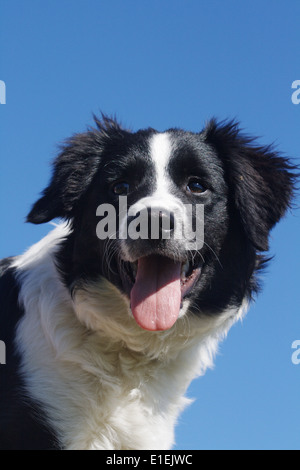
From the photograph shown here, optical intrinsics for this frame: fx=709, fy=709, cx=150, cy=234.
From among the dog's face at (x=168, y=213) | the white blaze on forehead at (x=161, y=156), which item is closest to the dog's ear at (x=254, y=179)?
the dog's face at (x=168, y=213)

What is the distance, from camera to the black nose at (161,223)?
4570 millimetres

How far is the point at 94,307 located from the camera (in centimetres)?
497

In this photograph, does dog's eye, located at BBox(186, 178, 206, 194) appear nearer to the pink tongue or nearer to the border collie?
the border collie

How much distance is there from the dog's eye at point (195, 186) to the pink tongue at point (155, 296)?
61cm

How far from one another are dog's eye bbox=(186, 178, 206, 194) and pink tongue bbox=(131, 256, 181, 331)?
0.61 m

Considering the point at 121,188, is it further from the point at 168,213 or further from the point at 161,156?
the point at 168,213

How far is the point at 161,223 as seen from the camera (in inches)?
Answer: 181

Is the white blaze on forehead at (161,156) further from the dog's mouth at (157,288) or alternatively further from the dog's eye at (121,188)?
the dog's mouth at (157,288)

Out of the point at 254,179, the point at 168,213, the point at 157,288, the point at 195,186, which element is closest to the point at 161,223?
the point at 168,213

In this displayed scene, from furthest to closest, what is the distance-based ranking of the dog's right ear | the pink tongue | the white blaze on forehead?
the dog's right ear
the white blaze on forehead
the pink tongue

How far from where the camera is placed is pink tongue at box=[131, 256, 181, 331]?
471 centimetres

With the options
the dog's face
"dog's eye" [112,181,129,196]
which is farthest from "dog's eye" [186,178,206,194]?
"dog's eye" [112,181,129,196]

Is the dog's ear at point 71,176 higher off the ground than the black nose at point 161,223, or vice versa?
the dog's ear at point 71,176
